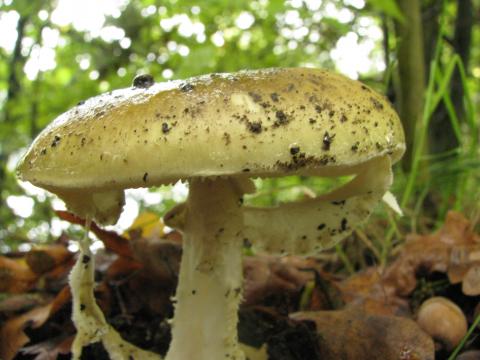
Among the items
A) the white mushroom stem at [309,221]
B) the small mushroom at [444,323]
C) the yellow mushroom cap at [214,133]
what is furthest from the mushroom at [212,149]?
the small mushroom at [444,323]

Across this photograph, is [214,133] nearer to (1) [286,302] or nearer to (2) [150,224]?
(1) [286,302]

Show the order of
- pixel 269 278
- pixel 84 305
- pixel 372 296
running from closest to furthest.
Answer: pixel 84 305
pixel 372 296
pixel 269 278

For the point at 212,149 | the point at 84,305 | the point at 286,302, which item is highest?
the point at 212,149

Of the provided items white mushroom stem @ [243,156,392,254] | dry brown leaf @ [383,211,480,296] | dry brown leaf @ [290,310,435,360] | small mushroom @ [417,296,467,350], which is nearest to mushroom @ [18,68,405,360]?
Answer: white mushroom stem @ [243,156,392,254]

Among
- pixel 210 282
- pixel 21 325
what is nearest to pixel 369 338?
pixel 210 282

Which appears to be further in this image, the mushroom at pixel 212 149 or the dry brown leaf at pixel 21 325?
the dry brown leaf at pixel 21 325

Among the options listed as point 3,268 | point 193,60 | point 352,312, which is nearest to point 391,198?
point 352,312

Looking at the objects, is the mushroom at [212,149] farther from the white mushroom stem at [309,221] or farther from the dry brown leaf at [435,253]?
the dry brown leaf at [435,253]
